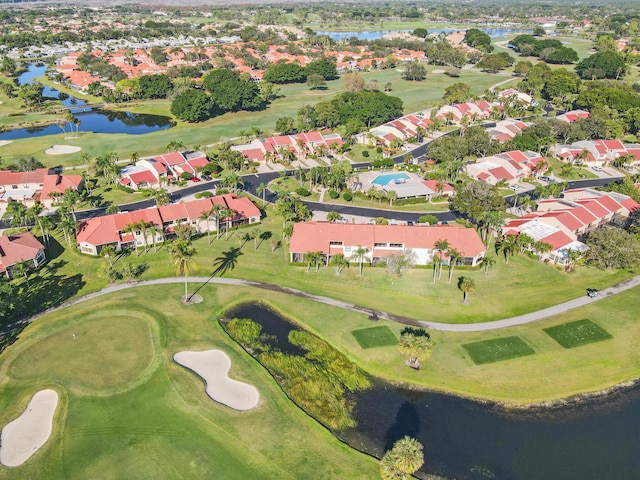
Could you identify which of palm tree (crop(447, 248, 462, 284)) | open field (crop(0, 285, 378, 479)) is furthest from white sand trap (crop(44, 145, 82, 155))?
palm tree (crop(447, 248, 462, 284))

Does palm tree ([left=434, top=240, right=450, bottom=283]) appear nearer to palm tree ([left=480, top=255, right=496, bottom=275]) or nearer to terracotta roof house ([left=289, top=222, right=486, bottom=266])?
terracotta roof house ([left=289, top=222, right=486, bottom=266])

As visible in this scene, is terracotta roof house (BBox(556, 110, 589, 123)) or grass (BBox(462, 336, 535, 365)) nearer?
grass (BBox(462, 336, 535, 365))

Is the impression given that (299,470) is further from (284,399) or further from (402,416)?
(402,416)

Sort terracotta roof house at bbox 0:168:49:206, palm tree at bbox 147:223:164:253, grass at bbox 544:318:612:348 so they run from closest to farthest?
1. grass at bbox 544:318:612:348
2. palm tree at bbox 147:223:164:253
3. terracotta roof house at bbox 0:168:49:206

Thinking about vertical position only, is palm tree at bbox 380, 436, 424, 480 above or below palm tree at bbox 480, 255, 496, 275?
above

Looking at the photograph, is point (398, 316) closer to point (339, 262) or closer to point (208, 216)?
point (339, 262)

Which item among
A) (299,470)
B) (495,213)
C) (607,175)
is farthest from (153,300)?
(607,175)
